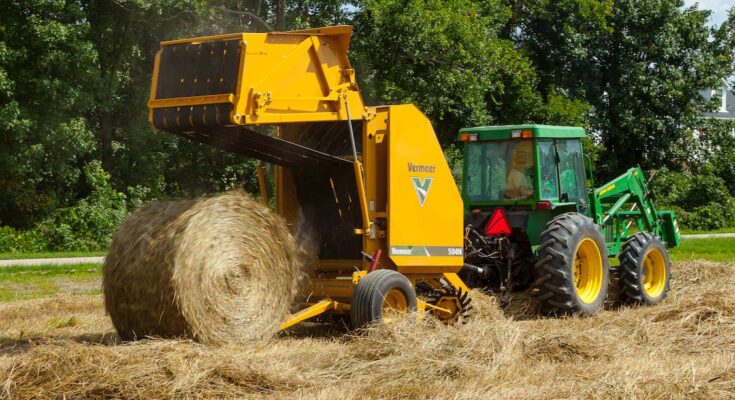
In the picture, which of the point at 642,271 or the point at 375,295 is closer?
the point at 375,295

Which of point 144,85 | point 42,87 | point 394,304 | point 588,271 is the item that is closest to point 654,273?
point 588,271

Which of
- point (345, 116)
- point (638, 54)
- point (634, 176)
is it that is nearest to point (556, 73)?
point (638, 54)

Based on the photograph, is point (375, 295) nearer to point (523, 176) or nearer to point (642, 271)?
point (523, 176)

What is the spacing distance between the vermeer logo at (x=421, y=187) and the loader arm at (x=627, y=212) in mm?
3482

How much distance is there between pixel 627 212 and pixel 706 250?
10.7 metres

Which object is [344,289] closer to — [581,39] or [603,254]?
[603,254]

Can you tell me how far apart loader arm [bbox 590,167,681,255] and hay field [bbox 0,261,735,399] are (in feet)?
9.20

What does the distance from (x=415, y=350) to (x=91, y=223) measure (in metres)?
19.1

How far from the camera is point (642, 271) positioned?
493 inches

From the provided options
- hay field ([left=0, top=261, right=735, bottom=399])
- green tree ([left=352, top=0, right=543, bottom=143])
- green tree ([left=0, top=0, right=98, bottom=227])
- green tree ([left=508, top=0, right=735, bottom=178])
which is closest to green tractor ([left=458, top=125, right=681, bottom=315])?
hay field ([left=0, top=261, right=735, bottom=399])

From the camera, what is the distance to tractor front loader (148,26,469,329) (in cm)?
863

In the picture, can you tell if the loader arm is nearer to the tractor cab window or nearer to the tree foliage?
the tractor cab window

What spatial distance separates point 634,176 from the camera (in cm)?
1377

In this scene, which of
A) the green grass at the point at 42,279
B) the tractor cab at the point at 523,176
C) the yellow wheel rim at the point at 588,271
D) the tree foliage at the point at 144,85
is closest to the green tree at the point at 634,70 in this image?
the tree foliage at the point at 144,85
